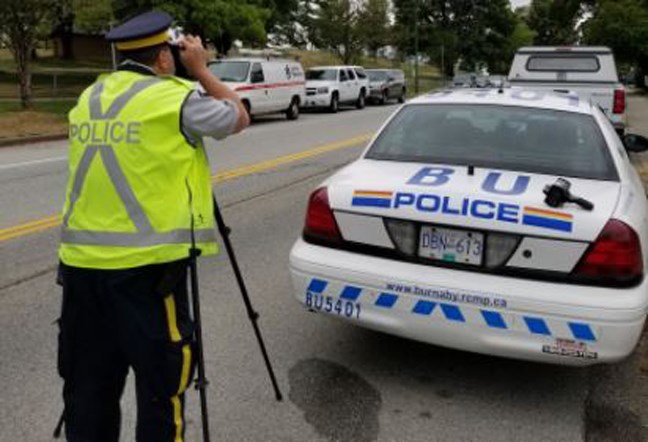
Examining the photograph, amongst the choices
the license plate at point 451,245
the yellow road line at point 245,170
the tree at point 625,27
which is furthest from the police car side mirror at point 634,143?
the tree at point 625,27

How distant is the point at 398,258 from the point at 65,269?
178 cm

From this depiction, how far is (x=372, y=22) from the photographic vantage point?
5228 cm

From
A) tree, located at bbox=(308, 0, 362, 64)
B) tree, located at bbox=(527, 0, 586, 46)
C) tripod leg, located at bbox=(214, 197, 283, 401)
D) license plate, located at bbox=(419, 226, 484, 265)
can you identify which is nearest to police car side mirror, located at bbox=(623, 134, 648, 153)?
license plate, located at bbox=(419, 226, 484, 265)

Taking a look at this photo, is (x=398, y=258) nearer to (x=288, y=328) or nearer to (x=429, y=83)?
(x=288, y=328)

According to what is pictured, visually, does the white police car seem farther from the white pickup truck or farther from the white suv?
the white suv

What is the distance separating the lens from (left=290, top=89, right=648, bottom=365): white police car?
3.54 meters

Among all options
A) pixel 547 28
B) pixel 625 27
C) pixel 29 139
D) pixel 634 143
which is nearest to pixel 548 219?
pixel 634 143

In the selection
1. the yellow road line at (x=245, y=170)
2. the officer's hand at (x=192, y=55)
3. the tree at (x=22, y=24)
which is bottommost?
the yellow road line at (x=245, y=170)

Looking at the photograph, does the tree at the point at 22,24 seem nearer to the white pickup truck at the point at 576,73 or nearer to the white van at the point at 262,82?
the white van at the point at 262,82

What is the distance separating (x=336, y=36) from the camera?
169 ft

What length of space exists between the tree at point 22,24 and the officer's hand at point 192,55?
16816 mm

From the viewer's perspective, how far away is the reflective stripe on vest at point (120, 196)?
2.48m

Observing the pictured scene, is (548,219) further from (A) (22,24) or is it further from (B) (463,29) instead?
(B) (463,29)

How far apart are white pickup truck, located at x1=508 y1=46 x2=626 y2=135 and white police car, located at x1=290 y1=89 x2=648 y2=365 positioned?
29.5 feet
